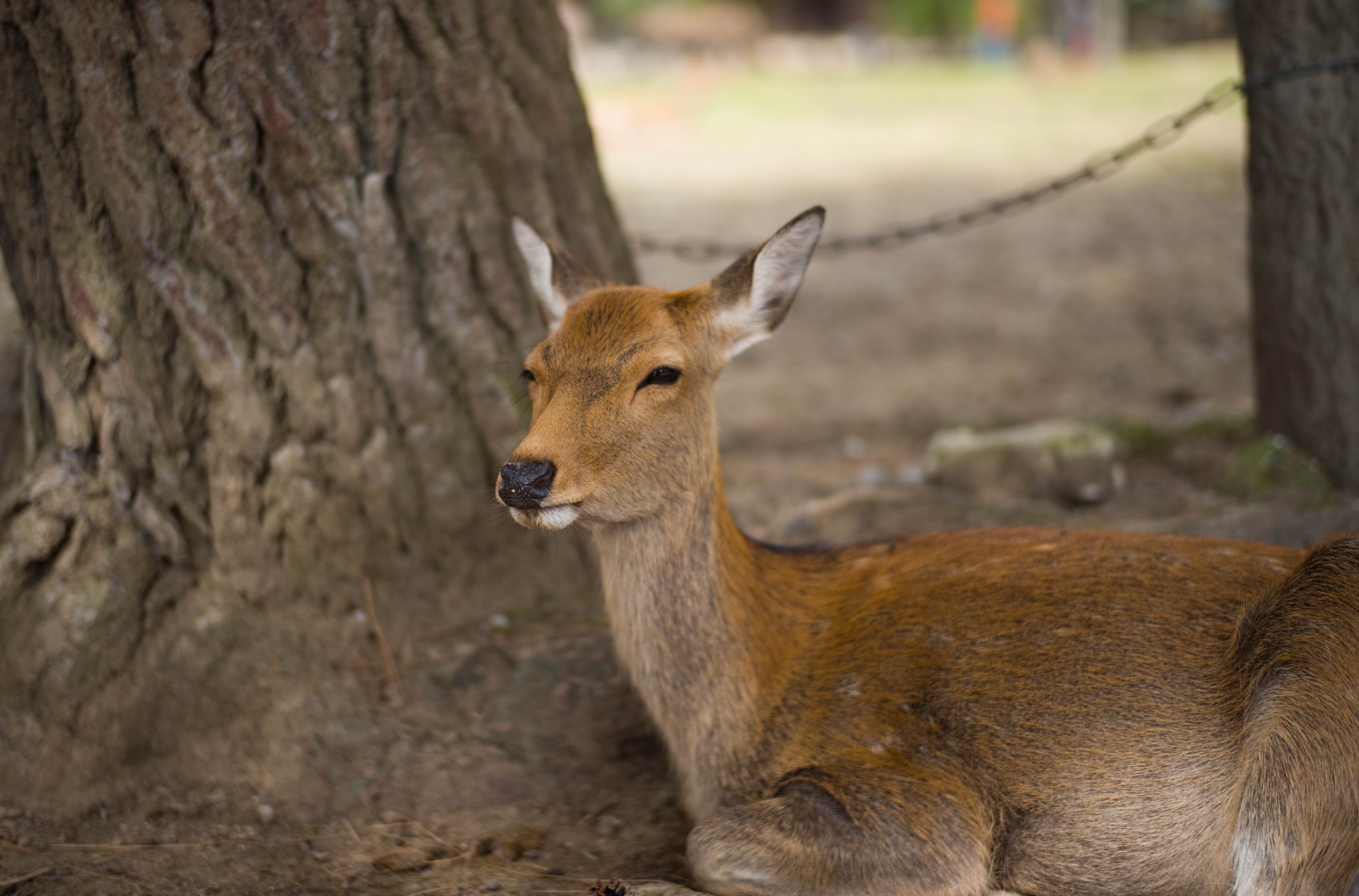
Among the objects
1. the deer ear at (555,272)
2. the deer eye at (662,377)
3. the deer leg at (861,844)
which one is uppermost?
the deer ear at (555,272)

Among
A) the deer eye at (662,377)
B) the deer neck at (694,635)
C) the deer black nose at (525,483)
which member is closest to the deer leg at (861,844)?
the deer neck at (694,635)

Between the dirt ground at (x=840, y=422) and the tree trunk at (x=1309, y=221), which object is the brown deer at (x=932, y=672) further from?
the tree trunk at (x=1309, y=221)

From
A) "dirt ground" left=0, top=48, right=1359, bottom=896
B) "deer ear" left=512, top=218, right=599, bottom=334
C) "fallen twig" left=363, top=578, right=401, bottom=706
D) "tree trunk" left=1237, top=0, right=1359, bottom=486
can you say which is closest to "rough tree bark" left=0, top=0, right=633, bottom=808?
"fallen twig" left=363, top=578, right=401, bottom=706

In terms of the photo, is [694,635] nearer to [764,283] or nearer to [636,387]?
[636,387]

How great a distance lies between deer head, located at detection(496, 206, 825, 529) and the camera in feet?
9.62

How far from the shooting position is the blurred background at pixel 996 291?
5113mm

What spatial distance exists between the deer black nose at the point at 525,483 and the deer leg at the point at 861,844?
101cm

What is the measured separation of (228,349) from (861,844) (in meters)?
2.46

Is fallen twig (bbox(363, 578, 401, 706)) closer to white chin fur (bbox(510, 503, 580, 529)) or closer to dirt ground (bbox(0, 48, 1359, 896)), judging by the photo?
dirt ground (bbox(0, 48, 1359, 896))

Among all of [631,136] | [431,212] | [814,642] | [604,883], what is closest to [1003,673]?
[814,642]

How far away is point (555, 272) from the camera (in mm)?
3668

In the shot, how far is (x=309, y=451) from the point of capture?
375 centimetres

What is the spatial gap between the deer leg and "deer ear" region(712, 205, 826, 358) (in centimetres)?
132

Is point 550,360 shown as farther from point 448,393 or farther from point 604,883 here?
point 604,883
